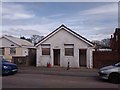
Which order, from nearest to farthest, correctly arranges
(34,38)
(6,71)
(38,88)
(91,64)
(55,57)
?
(38,88), (6,71), (91,64), (55,57), (34,38)

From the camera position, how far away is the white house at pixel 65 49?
2912 cm

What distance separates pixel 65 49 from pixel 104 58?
15.1 ft

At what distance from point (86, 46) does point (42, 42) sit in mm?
5168

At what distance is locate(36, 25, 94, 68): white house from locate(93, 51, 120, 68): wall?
59 centimetres

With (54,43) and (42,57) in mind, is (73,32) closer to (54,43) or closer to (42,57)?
(54,43)

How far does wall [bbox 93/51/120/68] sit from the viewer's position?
27922mm

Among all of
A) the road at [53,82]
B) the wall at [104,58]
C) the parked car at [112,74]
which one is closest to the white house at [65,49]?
the wall at [104,58]

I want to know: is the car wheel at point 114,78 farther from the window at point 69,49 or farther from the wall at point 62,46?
the window at point 69,49

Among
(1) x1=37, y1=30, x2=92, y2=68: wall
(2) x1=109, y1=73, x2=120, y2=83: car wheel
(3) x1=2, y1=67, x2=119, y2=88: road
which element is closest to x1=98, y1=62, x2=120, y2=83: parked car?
(2) x1=109, y1=73, x2=120, y2=83: car wheel

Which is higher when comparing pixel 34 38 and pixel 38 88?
pixel 34 38

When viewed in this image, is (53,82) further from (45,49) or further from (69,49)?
(45,49)

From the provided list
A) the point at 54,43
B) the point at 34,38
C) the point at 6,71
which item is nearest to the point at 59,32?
the point at 54,43

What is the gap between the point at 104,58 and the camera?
92.4ft

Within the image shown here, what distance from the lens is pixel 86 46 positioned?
95.2 ft
